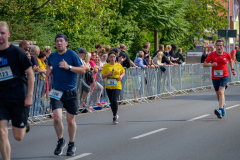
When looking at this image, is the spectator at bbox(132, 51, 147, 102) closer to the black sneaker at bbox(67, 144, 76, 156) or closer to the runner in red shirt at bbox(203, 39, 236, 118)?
the runner in red shirt at bbox(203, 39, 236, 118)

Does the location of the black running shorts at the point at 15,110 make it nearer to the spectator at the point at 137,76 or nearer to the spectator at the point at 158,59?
the spectator at the point at 137,76

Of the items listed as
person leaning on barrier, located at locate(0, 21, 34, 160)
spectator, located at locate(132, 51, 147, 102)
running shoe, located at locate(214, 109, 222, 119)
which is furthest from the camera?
spectator, located at locate(132, 51, 147, 102)

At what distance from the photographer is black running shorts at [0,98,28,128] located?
6.45 m

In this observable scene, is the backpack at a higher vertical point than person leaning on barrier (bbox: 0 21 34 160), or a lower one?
lower

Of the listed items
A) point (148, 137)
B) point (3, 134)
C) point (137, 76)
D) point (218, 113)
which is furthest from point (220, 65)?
point (3, 134)

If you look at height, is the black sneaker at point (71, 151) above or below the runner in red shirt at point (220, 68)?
below

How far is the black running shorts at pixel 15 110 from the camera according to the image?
645cm

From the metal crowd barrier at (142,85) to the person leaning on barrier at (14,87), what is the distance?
5.85m

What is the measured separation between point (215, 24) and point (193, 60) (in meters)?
4.48

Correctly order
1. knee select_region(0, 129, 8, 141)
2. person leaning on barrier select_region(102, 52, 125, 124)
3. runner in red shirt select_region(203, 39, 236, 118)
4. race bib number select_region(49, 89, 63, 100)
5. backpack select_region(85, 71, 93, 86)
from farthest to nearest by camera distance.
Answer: backpack select_region(85, 71, 93, 86) < runner in red shirt select_region(203, 39, 236, 118) < person leaning on barrier select_region(102, 52, 125, 124) < race bib number select_region(49, 89, 63, 100) < knee select_region(0, 129, 8, 141)

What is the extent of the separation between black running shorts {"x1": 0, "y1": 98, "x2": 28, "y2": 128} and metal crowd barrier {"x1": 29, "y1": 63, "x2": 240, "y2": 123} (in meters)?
5.85

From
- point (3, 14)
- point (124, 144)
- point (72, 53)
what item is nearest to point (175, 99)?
point (124, 144)

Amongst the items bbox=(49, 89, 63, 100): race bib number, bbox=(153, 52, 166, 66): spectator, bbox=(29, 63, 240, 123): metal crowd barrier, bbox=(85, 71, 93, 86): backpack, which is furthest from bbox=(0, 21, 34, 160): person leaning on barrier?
bbox=(153, 52, 166, 66): spectator

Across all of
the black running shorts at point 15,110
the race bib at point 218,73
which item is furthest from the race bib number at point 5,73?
the race bib at point 218,73
